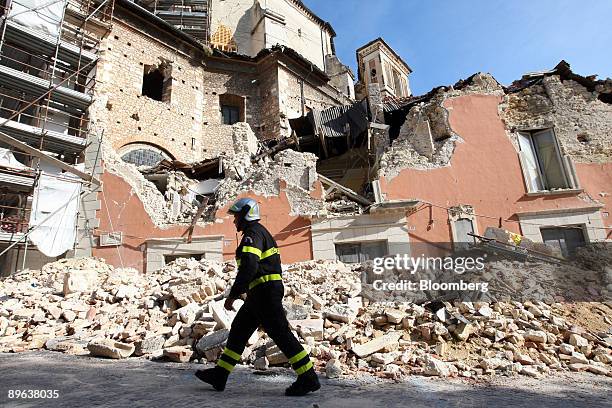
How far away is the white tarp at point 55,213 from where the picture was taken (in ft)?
33.8

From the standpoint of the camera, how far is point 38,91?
11.9 metres

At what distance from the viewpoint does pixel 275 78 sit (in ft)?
64.9

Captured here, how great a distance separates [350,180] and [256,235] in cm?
1163

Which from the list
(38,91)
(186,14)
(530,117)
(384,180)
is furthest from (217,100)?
(530,117)

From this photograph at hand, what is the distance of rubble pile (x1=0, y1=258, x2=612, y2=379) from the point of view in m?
4.28

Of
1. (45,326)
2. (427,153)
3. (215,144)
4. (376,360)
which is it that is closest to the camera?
(376,360)

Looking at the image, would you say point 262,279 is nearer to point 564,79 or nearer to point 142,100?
point 564,79

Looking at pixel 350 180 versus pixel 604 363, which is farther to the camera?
pixel 350 180

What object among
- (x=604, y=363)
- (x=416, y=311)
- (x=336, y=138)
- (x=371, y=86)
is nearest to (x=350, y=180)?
(x=336, y=138)

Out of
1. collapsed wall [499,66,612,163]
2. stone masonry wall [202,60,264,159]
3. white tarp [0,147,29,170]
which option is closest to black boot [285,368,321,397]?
collapsed wall [499,66,612,163]

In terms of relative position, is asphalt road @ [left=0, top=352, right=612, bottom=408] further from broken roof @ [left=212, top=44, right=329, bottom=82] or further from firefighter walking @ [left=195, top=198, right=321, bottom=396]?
broken roof @ [left=212, top=44, right=329, bottom=82]

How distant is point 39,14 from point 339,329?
49.5ft

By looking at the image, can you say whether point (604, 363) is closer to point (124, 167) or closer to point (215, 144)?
point (124, 167)

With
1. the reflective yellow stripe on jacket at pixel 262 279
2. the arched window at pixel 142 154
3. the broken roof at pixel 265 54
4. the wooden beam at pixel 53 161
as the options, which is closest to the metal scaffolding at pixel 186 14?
the broken roof at pixel 265 54
